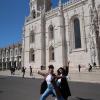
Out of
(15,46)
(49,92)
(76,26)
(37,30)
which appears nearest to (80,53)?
(76,26)

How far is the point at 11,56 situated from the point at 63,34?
39.6 meters

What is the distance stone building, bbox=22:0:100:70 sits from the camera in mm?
31172

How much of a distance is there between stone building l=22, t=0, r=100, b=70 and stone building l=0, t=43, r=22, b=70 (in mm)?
21928

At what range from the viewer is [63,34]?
3631cm

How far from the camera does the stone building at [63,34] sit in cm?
3117

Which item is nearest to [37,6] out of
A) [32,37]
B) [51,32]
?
[32,37]

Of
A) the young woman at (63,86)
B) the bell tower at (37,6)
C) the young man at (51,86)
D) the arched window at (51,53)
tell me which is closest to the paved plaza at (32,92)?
the young man at (51,86)

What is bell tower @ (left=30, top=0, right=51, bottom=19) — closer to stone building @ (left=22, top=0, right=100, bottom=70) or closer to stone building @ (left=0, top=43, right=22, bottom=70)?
stone building @ (left=22, top=0, right=100, bottom=70)

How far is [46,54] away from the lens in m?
40.3

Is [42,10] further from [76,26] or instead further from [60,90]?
[60,90]

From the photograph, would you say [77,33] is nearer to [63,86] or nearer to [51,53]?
[51,53]

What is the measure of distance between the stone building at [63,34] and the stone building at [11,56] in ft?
71.9

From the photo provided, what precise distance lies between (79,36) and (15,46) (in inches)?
1548

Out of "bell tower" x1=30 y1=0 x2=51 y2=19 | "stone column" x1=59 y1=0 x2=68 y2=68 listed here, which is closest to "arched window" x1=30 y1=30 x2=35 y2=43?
"bell tower" x1=30 y1=0 x2=51 y2=19
